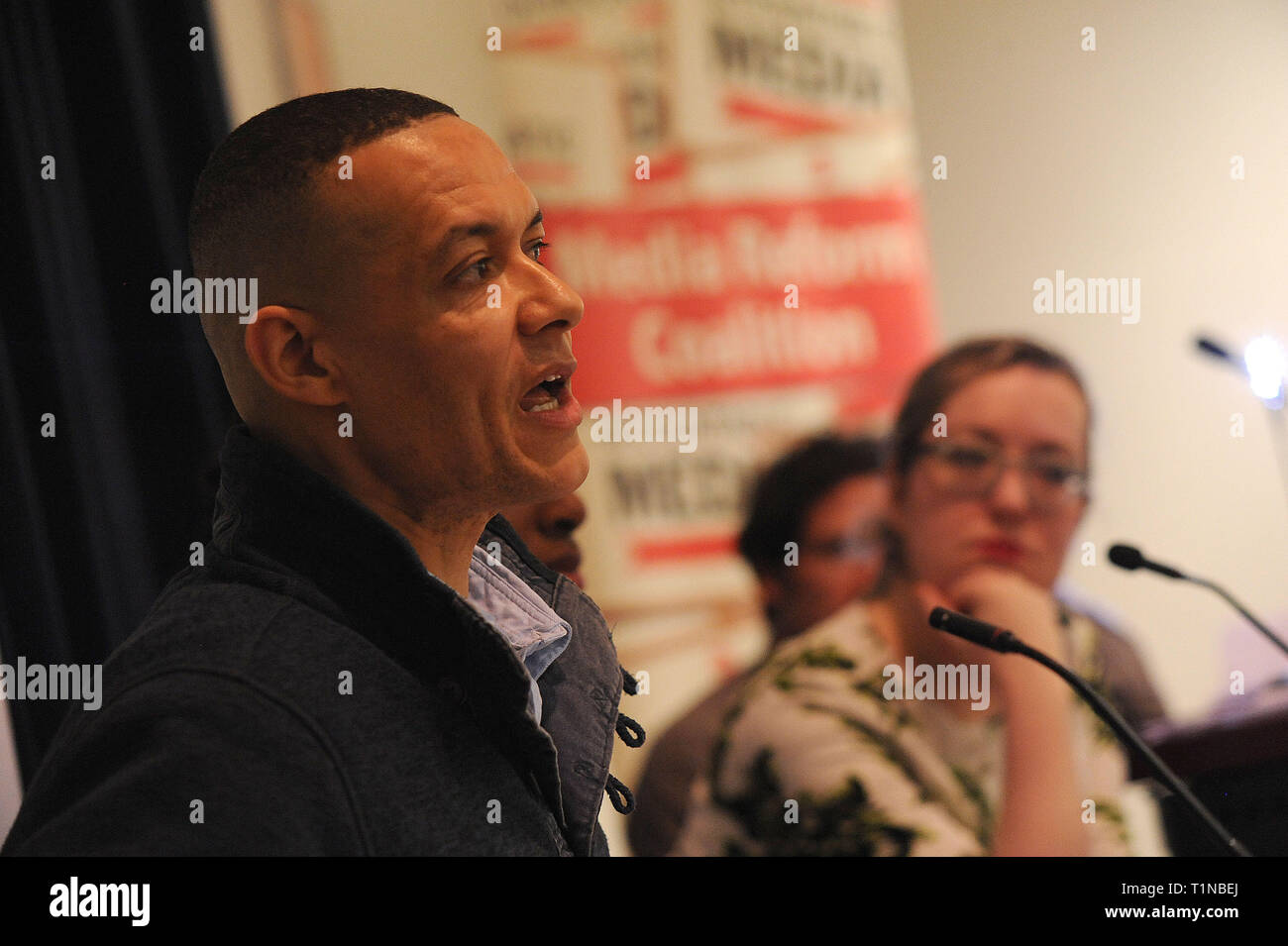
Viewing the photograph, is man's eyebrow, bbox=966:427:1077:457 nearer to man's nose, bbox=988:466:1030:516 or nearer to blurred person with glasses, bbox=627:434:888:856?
man's nose, bbox=988:466:1030:516

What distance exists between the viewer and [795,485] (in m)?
2.31

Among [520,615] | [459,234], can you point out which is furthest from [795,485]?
[459,234]

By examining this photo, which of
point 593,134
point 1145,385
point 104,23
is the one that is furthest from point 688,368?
point 104,23

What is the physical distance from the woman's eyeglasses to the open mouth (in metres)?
1.54

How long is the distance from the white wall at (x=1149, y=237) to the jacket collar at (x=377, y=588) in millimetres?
1805

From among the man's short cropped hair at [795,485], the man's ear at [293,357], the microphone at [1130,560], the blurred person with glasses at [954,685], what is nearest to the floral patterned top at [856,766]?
the blurred person with glasses at [954,685]

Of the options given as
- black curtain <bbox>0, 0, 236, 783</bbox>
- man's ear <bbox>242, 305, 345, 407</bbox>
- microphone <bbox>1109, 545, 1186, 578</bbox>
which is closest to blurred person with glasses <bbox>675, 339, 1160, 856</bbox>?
microphone <bbox>1109, 545, 1186, 578</bbox>

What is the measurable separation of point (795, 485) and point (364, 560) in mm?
1620

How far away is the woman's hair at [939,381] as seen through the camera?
2.32 metres

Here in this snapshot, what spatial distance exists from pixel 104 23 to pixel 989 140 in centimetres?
174

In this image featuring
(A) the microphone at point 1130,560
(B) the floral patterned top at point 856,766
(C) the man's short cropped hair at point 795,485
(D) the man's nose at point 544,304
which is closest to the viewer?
(D) the man's nose at point 544,304

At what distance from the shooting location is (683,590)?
226 cm

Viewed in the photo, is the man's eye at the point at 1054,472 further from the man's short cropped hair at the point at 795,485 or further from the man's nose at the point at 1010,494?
the man's short cropped hair at the point at 795,485
